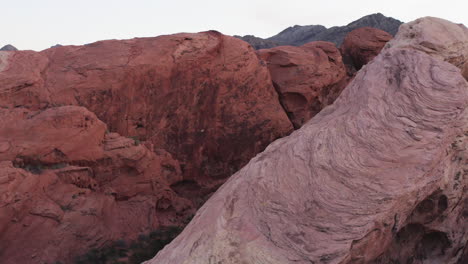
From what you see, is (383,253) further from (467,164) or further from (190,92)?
(190,92)

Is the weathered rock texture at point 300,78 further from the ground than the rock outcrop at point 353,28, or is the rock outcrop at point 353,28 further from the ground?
the rock outcrop at point 353,28

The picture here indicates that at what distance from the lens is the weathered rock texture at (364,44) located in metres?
15.3

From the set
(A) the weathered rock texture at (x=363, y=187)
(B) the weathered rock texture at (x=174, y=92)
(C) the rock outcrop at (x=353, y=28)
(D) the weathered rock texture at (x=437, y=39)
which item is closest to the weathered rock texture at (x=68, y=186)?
(B) the weathered rock texture at (x=174, y=92)

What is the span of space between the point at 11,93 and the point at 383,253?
6.31m

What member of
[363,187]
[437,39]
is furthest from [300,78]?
[363,187]

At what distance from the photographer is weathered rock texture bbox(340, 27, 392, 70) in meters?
15.3

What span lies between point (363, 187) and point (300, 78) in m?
8.01

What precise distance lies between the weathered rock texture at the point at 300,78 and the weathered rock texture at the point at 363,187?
20.8ft

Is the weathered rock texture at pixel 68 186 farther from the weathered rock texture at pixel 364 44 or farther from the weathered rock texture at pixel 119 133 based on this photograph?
the weathered rock texture at pixel 364 44

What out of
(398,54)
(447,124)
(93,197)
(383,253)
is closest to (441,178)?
(447,124)

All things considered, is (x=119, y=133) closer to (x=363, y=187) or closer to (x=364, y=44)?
(x=363, y=187)

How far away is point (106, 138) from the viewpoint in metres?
7.52

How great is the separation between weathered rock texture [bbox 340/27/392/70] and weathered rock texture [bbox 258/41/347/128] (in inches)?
134

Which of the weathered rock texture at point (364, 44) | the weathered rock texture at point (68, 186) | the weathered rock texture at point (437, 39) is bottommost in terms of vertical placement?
the weathered rock texture at point (68, 186)
